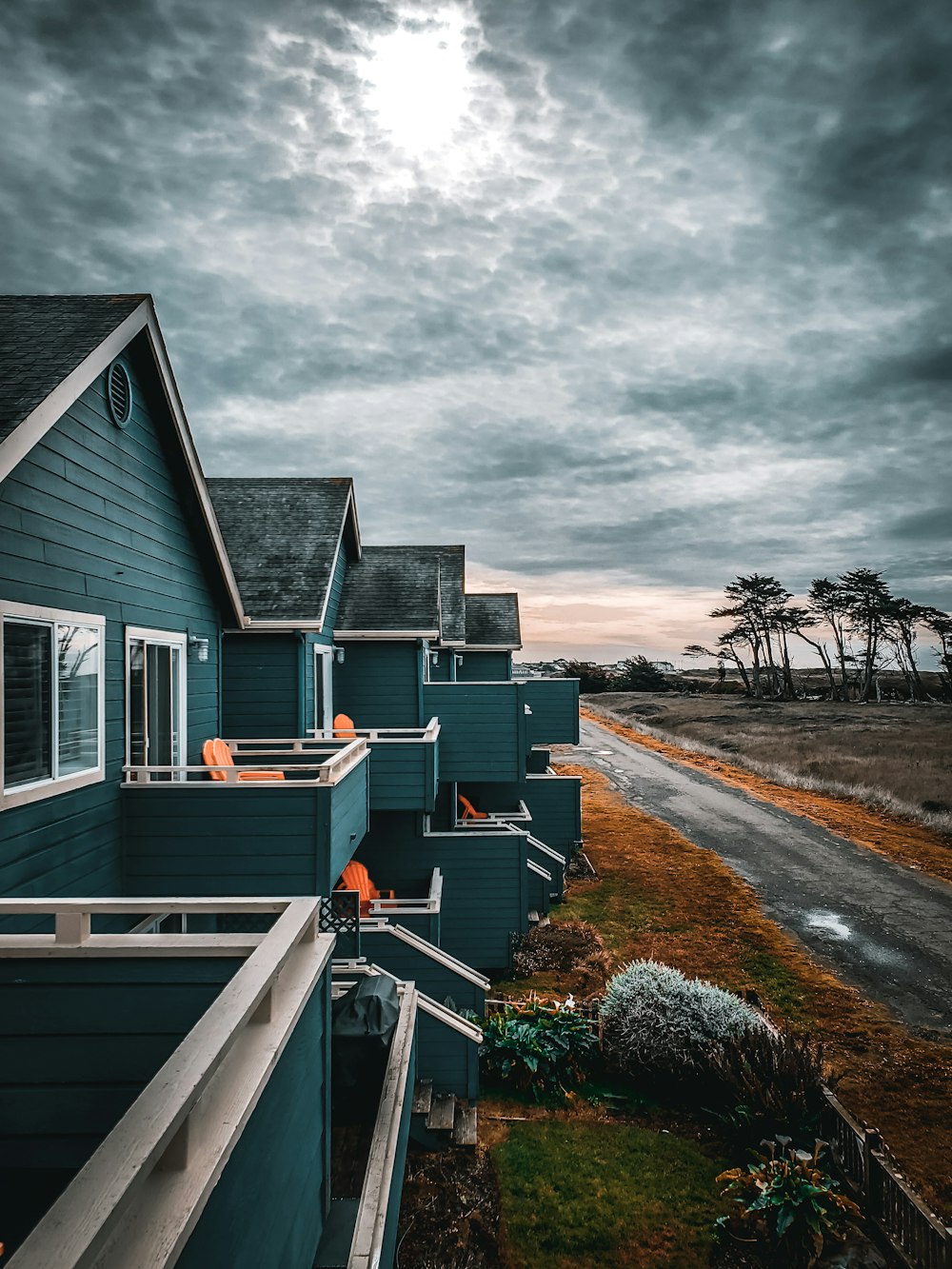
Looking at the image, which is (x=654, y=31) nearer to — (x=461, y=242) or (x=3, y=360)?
(x=461, y=242)

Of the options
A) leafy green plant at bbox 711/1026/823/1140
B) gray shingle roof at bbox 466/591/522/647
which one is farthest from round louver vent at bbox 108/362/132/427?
gray shingle roof at bbox 466/591/522/647

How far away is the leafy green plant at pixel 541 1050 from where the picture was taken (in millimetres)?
11109

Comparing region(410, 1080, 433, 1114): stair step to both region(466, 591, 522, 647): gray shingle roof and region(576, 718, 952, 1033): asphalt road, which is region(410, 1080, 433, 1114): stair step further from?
region(466, 591, 522, 647): gray shingle roof

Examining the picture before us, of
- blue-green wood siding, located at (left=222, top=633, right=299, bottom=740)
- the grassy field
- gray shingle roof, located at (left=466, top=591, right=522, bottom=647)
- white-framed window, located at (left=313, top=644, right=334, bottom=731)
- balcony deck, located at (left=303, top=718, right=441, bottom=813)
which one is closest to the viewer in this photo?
blue-green wood siding, located at (left=222, top=633, right=299, bottom=740)

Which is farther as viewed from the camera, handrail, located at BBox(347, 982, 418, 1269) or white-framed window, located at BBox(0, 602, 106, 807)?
white-framed window, located at BBox(0, 602, 106, 807)

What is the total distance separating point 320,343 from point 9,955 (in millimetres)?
23904

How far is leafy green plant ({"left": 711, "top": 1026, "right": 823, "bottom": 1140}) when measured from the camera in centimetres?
933

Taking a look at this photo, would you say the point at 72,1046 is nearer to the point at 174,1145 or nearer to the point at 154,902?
the point at 154,902

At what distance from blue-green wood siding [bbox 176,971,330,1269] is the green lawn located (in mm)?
5659

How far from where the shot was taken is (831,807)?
3022 cm

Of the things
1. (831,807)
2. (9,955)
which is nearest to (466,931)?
(9,955)

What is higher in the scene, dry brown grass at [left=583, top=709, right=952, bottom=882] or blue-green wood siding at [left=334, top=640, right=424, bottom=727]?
blue-green wood siding at [left=334, top=640, right=424, bottom=727]

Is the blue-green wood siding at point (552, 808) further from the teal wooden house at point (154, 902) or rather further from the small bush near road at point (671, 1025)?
the small bush near road at point (671, 1025)

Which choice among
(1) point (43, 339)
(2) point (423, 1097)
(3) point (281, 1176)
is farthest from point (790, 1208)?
(1) point (43, 339)
